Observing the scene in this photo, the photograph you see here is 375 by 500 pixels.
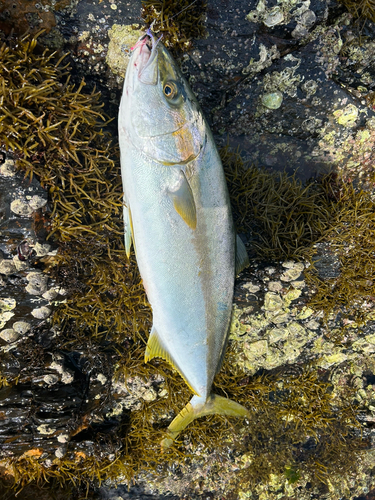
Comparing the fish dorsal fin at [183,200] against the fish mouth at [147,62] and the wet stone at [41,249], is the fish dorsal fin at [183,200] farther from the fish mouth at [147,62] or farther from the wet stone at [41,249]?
A: the wet stone at [41,249]

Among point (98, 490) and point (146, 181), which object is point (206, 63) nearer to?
point (146, 181)

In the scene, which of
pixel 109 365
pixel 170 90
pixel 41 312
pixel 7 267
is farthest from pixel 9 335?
pixel 170 90

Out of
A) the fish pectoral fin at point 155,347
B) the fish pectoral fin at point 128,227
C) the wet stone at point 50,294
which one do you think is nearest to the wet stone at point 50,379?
the wet stone at point 50,294

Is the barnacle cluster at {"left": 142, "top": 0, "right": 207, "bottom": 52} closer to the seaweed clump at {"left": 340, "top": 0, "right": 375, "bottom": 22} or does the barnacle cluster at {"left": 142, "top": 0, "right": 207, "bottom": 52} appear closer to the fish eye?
the fish eye

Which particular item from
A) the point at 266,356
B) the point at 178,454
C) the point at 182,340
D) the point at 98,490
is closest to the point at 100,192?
the point at 182,340

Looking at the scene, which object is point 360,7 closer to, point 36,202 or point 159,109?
point 159,109

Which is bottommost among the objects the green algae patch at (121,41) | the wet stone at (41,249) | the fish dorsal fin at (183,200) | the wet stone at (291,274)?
the wet stone at (291,274)
